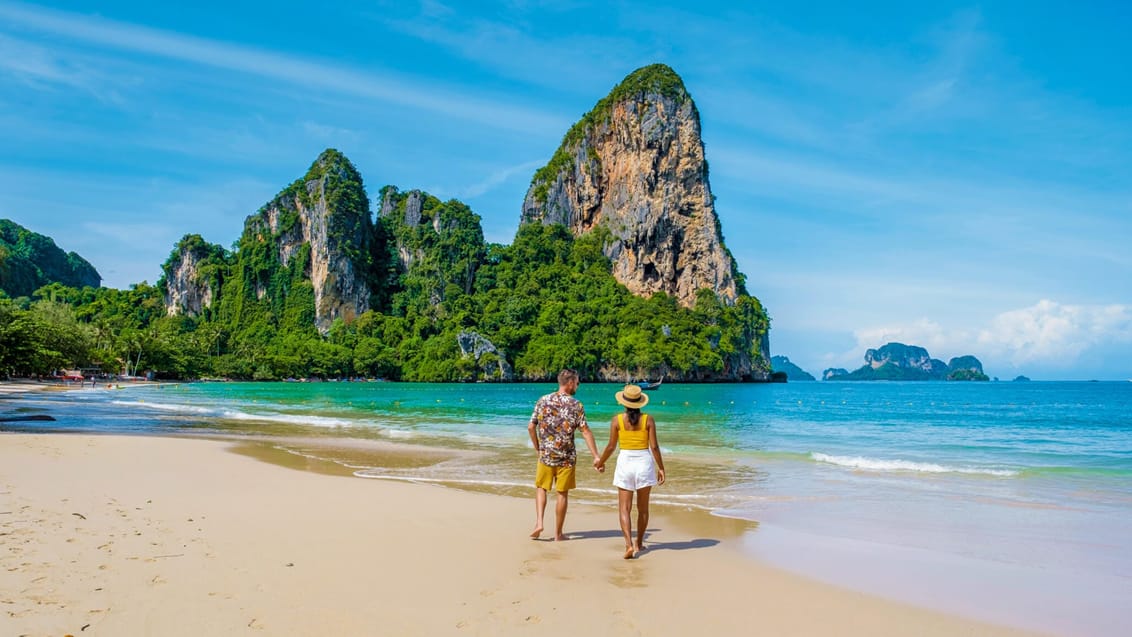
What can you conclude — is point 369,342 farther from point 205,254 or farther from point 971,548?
point 971,548

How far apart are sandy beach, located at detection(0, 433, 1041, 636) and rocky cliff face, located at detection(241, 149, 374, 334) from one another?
4674 inches

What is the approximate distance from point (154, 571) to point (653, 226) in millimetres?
111169

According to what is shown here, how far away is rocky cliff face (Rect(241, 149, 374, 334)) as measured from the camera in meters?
122

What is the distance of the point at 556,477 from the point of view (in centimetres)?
677

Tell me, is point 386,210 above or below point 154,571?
above

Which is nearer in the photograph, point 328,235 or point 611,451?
point 611,451

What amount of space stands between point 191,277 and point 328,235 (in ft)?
108

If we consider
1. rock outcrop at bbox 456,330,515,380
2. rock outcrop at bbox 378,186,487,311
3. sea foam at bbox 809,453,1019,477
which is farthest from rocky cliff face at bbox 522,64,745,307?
sea foam at bbox 809,453,1019,477

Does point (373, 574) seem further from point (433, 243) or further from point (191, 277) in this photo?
point (191, 277)

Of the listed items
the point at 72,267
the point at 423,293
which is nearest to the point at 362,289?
the point at 423,293

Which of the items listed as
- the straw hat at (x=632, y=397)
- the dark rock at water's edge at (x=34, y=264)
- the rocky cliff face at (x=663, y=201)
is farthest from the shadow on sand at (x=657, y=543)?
the dark rock at water's edge at (x=34, y=264)

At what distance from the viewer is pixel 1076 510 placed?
9484 millimetres

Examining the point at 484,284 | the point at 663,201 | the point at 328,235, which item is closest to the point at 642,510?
the point at 663,201

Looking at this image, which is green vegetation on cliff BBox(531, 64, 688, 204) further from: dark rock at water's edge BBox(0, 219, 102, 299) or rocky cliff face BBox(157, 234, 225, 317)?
dark rock at water's edge BBox(0, 219, 102, 299)
